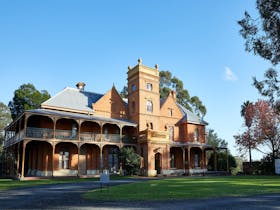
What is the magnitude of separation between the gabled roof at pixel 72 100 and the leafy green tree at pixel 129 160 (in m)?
6.38

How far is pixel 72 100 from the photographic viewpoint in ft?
100

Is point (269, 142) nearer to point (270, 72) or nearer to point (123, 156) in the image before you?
point (123, 156)

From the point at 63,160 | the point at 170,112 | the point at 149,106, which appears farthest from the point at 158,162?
the point at 63,160

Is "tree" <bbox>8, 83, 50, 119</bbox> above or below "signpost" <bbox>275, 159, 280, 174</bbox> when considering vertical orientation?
above

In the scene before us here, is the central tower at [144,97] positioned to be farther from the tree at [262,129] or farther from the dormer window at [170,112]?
the tree at [262,129]

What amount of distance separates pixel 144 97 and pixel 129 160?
8586mm

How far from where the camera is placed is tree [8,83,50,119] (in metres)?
44.4

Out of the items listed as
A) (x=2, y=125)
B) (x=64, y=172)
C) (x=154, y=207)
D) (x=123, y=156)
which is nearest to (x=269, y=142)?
(x=123, y=156)

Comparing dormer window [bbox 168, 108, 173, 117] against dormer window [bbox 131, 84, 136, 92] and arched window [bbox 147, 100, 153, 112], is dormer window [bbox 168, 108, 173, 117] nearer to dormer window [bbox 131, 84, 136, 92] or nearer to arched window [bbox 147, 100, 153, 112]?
arched window [bbox 147, 100, 153, 112]

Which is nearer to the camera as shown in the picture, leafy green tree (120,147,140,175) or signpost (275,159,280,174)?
leafy green tree (120,147,140,175)

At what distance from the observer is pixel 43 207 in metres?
8.98

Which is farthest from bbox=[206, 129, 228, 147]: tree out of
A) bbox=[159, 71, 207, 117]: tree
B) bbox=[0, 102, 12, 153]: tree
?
bbox=[0, 102, 12, 153]: tree

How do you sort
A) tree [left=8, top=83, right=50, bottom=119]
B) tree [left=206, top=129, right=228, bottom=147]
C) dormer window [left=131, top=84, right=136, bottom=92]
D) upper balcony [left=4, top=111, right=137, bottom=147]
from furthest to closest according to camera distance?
tree [left=206, top=129, right=228, bottom=147], tree [left=8, top=83, right=50, bottom=119], dormer window [left=131, top=84, right=136, bottom=92], upper balcony [left=4, top=111, right=137, bottom=147]

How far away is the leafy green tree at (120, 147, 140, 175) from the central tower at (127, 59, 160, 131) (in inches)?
166
